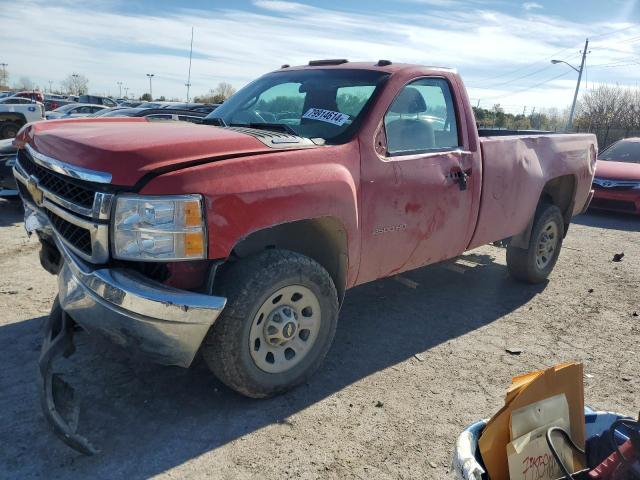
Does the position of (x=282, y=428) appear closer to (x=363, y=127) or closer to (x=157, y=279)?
(x=157, y=279)

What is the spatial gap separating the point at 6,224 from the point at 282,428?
18.5 ft

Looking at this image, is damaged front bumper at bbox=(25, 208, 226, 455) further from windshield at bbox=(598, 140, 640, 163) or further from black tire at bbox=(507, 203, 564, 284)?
windshield at bbox=(598, 140, 640, 163)

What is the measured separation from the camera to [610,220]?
33.0 ft

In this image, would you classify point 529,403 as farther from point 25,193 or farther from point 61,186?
point 25,193

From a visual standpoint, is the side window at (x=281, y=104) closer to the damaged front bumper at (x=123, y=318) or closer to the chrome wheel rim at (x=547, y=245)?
the damaged front bumper at (x=123, y=318)

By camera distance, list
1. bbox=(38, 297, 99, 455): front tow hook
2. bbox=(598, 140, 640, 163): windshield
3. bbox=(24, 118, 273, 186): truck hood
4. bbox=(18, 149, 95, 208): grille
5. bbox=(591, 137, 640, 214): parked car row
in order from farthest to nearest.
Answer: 1. bbox=(598, 140, 640, 163): windshield
2. bbox=(591, 137, 640, 214): parked car row
3. bbox=(18, 149, 95, 208): grille
4. bbox=(24, 118, 273, 186): truck hood
5. bbox=(38, 297, 99, 455): front tow hook

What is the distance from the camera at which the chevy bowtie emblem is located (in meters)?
3.20

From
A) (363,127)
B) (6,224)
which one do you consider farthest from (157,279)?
(6,224)

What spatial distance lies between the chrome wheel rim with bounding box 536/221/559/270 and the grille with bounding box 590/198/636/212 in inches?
210

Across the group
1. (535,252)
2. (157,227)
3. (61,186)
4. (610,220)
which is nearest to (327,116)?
(157,227)

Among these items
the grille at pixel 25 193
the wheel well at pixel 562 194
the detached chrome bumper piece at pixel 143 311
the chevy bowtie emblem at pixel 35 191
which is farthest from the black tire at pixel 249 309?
the wheel well at pixel 562 194

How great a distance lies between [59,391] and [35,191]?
126cm

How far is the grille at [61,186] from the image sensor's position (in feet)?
8.88

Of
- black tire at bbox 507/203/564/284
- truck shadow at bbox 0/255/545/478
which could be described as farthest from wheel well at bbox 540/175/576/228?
truck shadow at bbox 0/255/545/478
